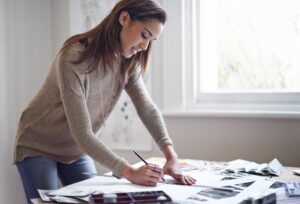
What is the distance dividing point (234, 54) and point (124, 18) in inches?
31.8

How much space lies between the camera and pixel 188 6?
1.86 m

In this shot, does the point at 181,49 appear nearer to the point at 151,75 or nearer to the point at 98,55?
the point at 151,75

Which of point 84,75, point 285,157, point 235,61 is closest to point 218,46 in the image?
point 235,61

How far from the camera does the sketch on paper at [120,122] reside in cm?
196

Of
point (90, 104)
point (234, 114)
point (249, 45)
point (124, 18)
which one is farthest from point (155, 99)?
point (124, 18)

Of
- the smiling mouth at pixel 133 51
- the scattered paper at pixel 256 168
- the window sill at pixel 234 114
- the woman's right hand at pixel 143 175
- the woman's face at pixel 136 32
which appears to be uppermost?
the woman's face at pixel 136 32

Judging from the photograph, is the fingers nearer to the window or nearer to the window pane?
the window

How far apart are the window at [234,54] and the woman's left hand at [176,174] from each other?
23.3 inches

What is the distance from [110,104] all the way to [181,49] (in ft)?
1.87

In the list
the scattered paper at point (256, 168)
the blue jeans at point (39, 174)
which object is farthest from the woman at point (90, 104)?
the scattered paper at point (256, 168)

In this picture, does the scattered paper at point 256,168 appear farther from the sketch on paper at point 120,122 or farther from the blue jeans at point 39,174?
the sketch on paper at point 120,122

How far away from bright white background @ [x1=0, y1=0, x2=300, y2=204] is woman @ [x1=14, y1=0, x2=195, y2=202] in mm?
412

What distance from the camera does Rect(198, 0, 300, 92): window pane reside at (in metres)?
1.78

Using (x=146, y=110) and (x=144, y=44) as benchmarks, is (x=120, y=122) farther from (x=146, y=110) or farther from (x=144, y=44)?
(x=144, y=44)
